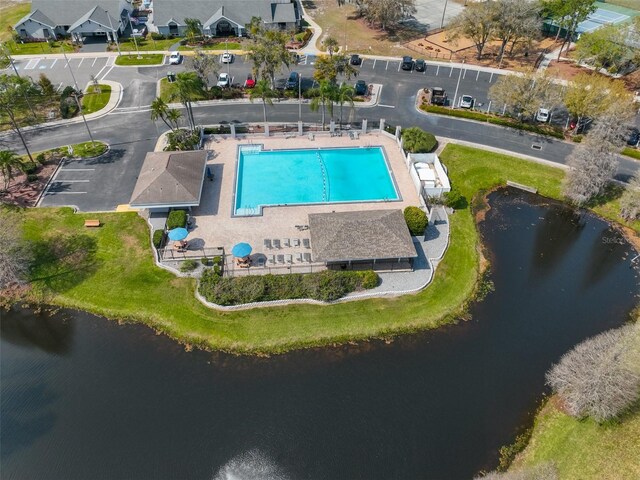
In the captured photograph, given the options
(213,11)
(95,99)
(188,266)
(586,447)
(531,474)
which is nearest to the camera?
(531,474)

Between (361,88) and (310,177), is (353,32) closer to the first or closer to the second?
(361,88)

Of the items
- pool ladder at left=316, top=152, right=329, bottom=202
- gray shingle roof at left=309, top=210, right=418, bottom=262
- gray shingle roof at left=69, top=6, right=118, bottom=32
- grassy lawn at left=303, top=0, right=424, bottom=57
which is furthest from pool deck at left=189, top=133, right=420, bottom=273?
gray shingle roof at left=69, top=6, right=118, bottom=32

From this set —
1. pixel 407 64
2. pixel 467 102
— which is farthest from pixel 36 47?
pixel 467 102

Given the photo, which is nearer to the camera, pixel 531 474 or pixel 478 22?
pixel 531 474

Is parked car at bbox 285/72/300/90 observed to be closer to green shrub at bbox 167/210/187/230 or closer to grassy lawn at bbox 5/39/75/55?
green shrub at bbox 167/210/187/230

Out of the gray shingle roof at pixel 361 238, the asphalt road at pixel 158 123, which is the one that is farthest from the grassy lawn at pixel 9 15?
the gray shingle roof at pixel 361 238

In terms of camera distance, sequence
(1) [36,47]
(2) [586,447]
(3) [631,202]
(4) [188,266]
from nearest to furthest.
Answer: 1. (2) [586,447]
2. (4) [188,266]
3. (3) [631,202]
4. (1) [36,47]
